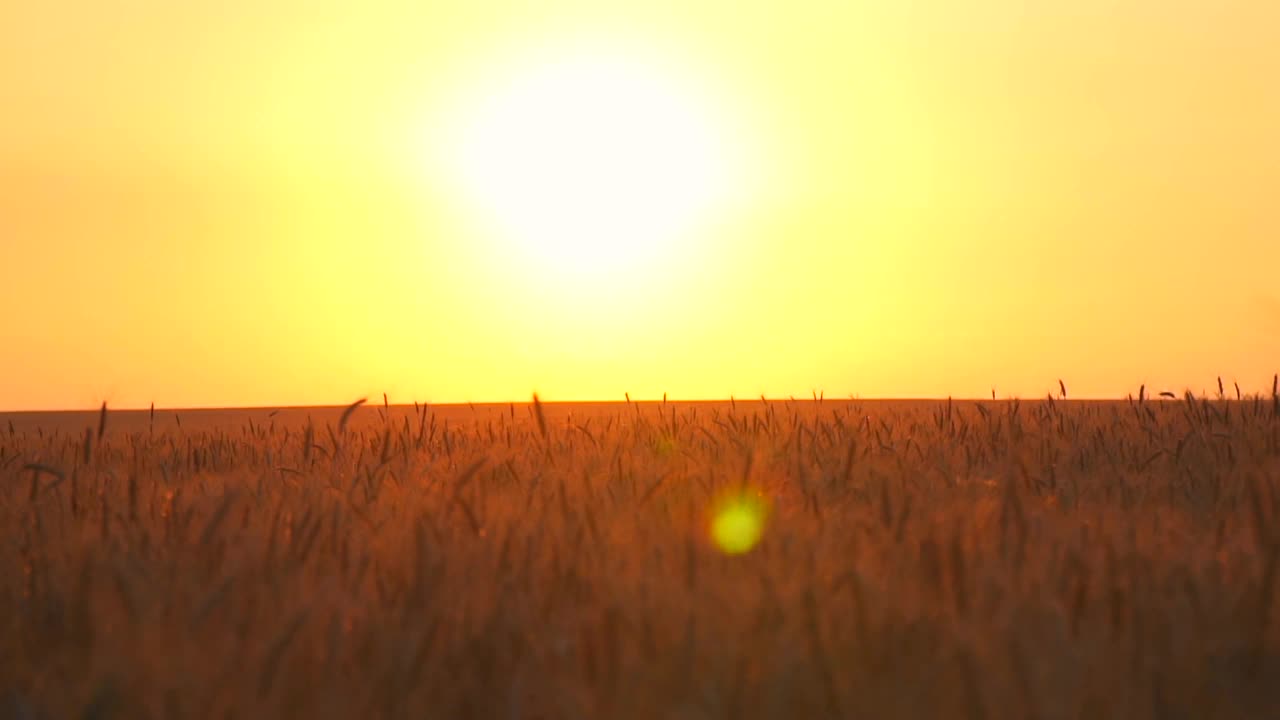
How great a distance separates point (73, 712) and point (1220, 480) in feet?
11.8

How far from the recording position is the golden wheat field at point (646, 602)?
1.89 metres

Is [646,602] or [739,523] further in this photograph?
[739,523]

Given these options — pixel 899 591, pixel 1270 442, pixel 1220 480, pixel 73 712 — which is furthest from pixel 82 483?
pixel 1270 442

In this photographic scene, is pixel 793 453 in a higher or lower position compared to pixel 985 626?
higher

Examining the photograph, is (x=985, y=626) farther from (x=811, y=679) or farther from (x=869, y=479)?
(x=869, y=479)

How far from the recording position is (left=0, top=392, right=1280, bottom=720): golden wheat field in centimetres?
189

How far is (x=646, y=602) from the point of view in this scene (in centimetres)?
227

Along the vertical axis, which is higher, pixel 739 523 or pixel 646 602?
pixel 739 523

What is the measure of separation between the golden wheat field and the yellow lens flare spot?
0.15 ft

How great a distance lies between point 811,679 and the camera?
6.34 feet

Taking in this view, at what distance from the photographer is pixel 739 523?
3.15 meters

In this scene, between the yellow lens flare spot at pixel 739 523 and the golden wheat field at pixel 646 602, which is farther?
the yellow lens flare spot at pixel 739 523

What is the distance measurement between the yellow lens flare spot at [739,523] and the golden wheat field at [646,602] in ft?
0.15

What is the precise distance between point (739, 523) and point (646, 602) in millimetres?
916
